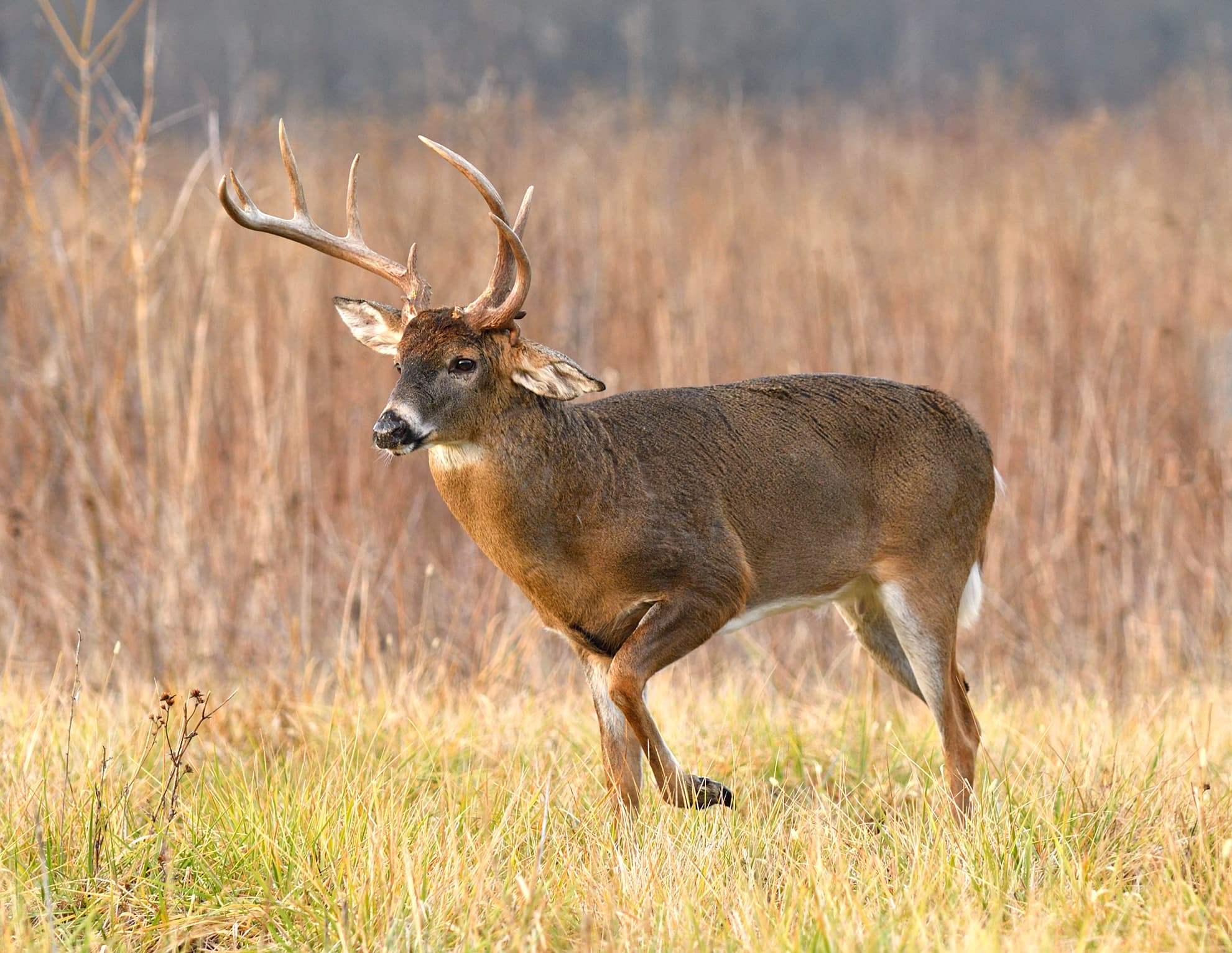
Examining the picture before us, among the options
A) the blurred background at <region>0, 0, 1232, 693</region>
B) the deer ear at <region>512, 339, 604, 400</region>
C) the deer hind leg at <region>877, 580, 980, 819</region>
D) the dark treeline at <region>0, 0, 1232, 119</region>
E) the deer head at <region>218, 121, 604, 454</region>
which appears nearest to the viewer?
the deer head at <region>218, 121, 604, 454</region>

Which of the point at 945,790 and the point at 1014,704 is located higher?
the point at 945,790

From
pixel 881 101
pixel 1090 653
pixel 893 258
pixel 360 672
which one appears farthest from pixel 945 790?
pixel 881 101

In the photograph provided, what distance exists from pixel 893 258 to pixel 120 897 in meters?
6.76

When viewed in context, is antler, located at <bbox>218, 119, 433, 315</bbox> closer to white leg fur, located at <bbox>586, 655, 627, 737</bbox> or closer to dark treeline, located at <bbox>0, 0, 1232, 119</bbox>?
white leg fur, located at <bbox>586, 655, 627, 737</bbox>

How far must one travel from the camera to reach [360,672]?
5.16m

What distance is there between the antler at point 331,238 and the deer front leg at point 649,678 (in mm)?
1036

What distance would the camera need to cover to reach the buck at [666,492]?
13.2ft

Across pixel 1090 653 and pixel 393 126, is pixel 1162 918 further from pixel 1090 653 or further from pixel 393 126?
pixel 393 126

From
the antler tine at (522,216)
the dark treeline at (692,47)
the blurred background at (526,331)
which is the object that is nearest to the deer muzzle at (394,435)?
the antler tine at (522,216)

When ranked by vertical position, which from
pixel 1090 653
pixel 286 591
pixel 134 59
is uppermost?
pixel 134 59

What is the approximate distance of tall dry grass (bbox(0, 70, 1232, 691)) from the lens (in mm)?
6164

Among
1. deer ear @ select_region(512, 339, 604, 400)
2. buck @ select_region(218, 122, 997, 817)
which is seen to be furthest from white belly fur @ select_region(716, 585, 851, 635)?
deer ear @ select_region(512, 339, 604, 400)

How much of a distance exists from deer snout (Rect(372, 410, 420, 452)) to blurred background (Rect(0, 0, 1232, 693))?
1560 mm

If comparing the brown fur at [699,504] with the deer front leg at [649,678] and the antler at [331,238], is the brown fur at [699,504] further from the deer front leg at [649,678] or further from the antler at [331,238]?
the antler at [331,238]
